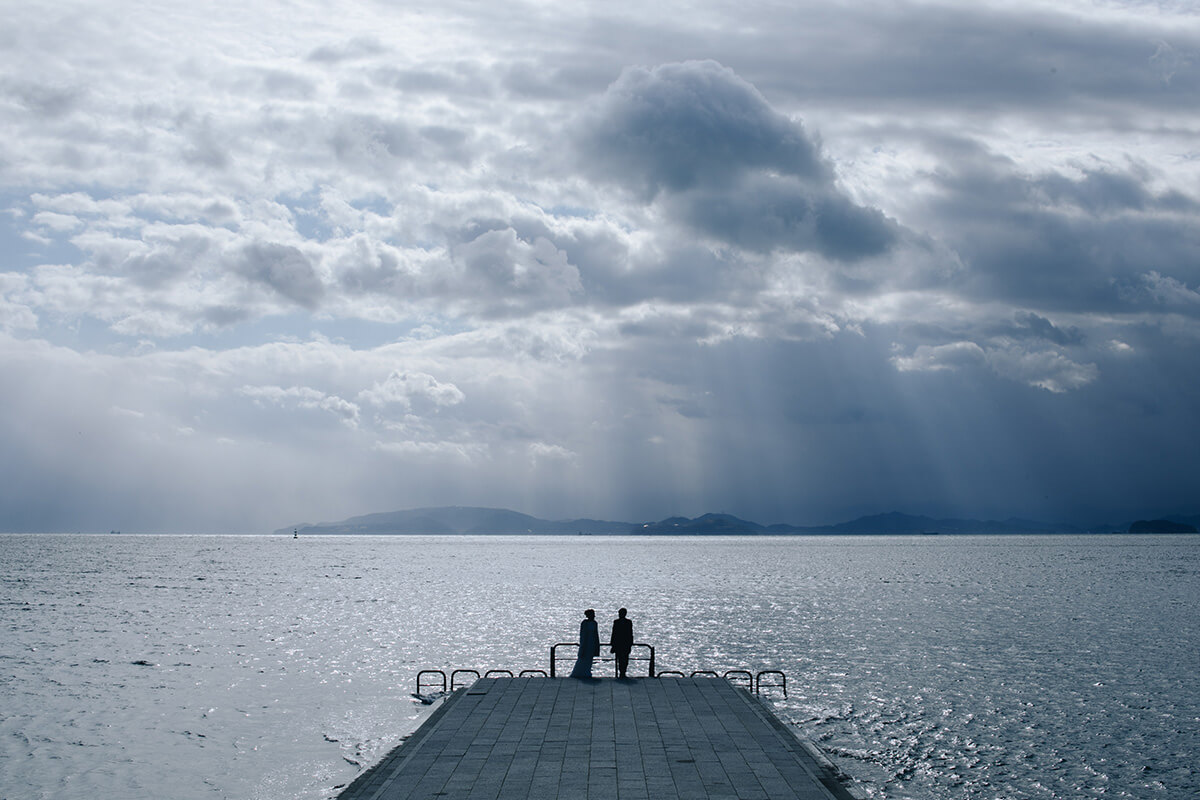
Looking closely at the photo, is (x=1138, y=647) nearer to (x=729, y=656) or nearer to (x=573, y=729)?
(x=729, y=656)

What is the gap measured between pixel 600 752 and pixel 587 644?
999 cm

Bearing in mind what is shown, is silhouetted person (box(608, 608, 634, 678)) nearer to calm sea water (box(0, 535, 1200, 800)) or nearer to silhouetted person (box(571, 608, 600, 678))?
silhouetted person (box(571, 608, 600, 678))

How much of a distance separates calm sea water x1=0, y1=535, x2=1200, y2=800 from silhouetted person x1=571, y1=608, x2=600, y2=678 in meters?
7.06

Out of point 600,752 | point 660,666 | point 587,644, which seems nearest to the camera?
point 600,752

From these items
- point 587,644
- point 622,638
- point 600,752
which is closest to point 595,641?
point 587,644

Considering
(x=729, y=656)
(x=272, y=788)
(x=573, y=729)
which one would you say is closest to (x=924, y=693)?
(x=729, y=656)

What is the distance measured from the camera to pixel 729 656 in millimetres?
53844

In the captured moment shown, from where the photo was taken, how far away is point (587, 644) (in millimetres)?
31891

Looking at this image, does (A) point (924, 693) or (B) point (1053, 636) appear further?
(B) point (1053, 636)

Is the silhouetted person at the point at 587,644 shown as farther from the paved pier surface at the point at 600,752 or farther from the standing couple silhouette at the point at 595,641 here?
the paved pier surface at the point at 600,752

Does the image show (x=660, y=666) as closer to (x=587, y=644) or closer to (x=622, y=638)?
(x=622, y=638)

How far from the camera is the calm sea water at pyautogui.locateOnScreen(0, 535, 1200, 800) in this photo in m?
29.8

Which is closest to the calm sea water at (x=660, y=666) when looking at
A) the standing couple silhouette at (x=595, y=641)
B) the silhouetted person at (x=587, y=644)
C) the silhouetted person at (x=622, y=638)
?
the silhouetted person at (x=587, y=644)

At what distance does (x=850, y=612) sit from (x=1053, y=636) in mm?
20898
